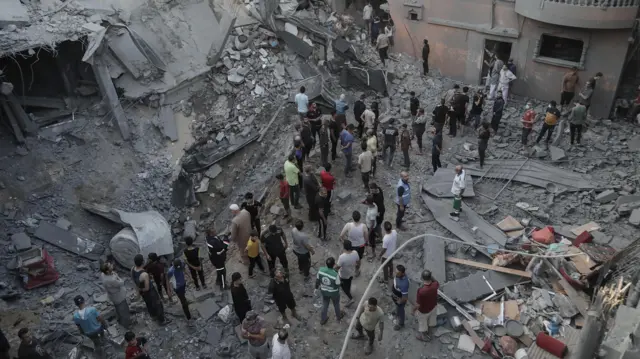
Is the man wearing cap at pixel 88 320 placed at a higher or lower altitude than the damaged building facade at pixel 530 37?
lower

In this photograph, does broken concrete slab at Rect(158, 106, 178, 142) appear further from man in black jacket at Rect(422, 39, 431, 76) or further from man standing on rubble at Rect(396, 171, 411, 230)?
man in black jacket at Rect(422, 39, 431, 76)

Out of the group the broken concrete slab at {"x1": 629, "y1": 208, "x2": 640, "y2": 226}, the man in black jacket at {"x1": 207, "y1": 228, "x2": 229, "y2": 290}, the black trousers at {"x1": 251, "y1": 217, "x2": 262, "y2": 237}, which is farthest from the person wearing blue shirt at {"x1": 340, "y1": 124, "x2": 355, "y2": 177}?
the broken concrete slab at {"x1": 629, "y1": 208, "x2": 640, "y2": 226}

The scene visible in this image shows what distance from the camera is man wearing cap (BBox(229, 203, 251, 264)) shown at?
10.3 m

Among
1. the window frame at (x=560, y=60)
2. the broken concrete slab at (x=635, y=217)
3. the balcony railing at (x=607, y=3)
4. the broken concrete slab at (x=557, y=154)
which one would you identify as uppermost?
the balcony railing at (x=607, y=3)

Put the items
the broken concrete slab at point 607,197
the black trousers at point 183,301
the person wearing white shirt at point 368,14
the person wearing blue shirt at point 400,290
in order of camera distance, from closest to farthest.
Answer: the person wearing blue shirt at point 400,290 < the black trousers at point 183,301 < the broken concrete slab at point 607,197 < the person wearing white shirt at point 368,14

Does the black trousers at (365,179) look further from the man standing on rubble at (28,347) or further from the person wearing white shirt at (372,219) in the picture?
the man standing on rubble at (28,347)

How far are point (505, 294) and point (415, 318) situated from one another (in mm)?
1843

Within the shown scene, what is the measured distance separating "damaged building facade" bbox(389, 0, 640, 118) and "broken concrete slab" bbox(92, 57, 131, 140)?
32.7 feet

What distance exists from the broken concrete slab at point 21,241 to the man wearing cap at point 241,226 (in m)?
5.30

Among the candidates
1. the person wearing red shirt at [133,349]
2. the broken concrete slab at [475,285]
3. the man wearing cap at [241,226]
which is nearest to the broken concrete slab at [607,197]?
the broken concrete slab at [475,285]

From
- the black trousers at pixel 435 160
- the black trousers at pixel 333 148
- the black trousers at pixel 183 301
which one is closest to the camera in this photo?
the black trousers at pixel 183 301

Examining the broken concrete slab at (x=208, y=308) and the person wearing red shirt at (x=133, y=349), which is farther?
the broken concrete slab at (x=208, y=308)

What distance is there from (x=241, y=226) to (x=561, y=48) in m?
12.5

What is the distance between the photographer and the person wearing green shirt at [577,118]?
1365 centimetres
